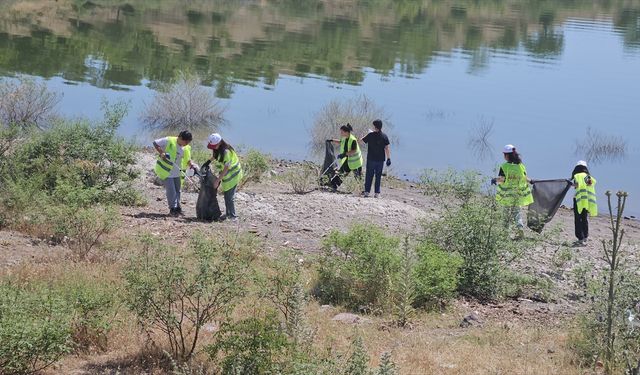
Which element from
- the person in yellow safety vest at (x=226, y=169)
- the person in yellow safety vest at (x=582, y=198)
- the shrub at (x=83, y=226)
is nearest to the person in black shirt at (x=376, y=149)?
the person in yellow safety vest at (x=582, y=198)

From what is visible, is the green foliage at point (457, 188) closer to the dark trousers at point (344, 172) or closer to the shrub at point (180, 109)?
the dark trousers at point (344, 172)

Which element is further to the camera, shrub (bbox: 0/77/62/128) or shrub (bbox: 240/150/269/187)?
shrub (bbox: 0/77/62/128)

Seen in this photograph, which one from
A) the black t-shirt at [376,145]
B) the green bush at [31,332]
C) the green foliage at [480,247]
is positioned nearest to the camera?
the green bush at [31,332]

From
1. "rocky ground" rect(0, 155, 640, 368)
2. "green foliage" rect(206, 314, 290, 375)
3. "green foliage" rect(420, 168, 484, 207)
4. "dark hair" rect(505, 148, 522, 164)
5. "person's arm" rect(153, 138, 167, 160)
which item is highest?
"dark hair" rect(505, 148, 522, 164)

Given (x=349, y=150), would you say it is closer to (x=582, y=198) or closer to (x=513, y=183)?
(x=513, y=183)

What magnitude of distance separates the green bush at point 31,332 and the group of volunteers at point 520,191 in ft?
24.4

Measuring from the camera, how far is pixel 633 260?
1420 cm

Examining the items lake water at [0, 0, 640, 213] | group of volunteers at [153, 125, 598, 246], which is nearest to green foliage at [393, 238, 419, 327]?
group of volunteers at [153, 125, 598, 246]

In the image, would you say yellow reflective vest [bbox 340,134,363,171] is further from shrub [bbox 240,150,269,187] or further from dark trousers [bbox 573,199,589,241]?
dark trousers [bbox 573,199,589,241]

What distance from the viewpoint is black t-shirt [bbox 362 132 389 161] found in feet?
58.7

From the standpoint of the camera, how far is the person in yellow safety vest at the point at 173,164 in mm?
14805

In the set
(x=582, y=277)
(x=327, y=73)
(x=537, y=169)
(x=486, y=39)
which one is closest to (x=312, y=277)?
(x=582, y=277)

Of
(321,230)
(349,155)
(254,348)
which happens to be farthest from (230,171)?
(254,348)

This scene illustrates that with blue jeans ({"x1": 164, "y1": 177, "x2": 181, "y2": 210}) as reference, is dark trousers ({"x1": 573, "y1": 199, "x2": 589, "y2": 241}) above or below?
below
